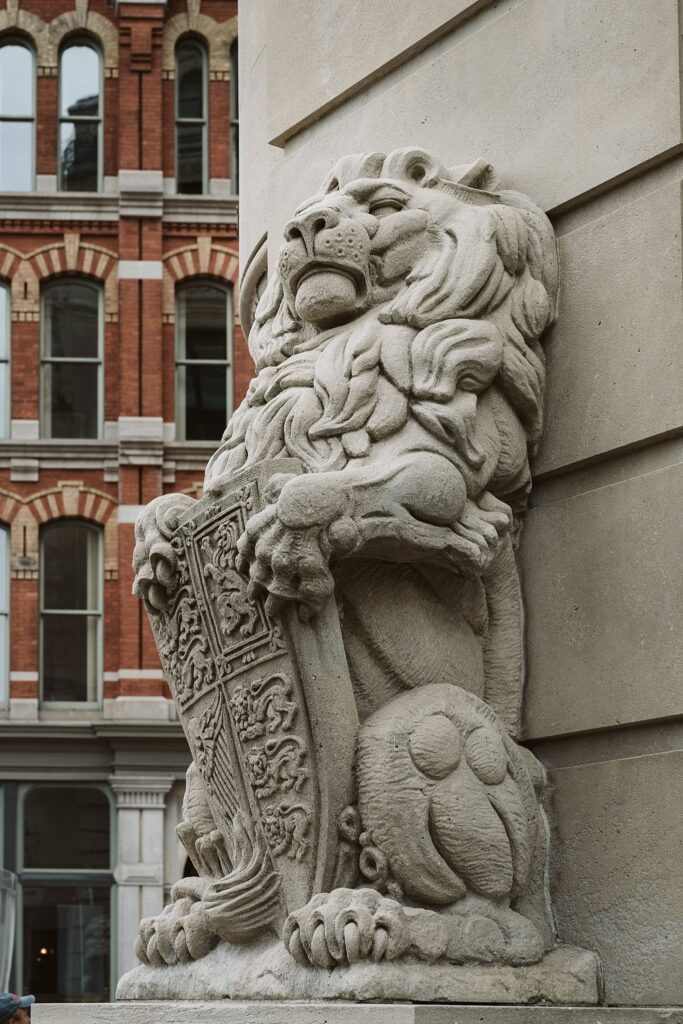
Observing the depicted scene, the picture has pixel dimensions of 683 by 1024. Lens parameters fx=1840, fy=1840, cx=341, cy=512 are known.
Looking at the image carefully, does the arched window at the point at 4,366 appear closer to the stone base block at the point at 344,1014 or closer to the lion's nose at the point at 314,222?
the lion's nose at the point at 314,222

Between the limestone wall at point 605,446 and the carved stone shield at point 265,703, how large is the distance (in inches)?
22.8

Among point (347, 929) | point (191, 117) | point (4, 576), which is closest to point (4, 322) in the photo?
point (4, 576)

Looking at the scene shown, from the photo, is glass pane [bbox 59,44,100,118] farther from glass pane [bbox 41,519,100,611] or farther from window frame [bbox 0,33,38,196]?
glass pane [bbox 41,519,100,611]

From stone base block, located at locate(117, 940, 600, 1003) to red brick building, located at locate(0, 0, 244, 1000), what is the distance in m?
22.8

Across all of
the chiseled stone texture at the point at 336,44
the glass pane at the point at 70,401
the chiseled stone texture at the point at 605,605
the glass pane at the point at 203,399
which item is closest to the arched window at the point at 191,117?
the glass pane at the point at 203,399

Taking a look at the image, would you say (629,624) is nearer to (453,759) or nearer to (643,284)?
(453,759)

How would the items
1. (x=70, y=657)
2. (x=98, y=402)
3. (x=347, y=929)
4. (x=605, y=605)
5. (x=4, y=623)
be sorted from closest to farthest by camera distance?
(x=347, y=929), (x=605, y=605), (x=4, y=623), (x=70, y=657), (x=98, y=402)

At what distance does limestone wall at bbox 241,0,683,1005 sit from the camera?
3.85 m

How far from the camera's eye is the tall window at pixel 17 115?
97.6ft

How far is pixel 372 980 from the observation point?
11.3ft

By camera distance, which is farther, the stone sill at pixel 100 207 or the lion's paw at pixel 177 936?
the stone sill at pixel 100 207

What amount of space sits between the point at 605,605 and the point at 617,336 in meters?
0.60

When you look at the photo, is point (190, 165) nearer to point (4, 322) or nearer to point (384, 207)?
point (4, 322)

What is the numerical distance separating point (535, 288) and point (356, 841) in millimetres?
1320
